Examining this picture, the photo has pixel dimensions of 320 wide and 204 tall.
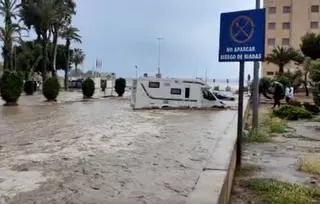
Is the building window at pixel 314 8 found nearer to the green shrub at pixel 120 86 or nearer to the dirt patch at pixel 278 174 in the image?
the green shrub at pixel 120 86

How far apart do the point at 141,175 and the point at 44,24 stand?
56.5m

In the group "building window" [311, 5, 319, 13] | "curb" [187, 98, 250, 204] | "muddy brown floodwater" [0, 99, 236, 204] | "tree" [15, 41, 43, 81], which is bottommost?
"muddy brown floodwater" [0, 99, 236, 204]

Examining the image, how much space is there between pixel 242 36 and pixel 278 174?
2.46 meters

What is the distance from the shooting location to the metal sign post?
9.09 m

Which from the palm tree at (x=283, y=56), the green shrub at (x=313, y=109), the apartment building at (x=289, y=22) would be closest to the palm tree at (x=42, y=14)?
the palm tree at (x=283, y=56)

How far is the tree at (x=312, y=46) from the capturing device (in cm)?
6650

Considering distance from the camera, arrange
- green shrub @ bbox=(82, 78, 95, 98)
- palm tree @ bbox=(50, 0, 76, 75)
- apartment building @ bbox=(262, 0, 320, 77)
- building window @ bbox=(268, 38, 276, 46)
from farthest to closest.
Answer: building window @ bbox=(268, 38, 276, 46), apartment building @ bbox=(262, 0, 320, 77), palm tree @ bbox=(50, 0, 76, 75), green shrub @ bbox=(82, 78, 95, 98)

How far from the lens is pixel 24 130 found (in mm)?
16516

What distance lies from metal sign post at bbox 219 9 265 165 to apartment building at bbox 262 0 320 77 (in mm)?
84659

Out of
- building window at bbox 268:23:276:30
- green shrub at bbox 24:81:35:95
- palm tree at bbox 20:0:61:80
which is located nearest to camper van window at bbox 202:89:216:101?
green shrub at bbox 24:81:35:95

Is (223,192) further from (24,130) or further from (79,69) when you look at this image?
(79,69)

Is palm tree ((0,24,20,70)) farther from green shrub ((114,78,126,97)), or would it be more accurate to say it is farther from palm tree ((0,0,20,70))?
green shrub ((114,78,126,97))

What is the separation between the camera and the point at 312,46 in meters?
67.1

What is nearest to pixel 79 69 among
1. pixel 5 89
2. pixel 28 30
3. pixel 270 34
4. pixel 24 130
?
pixel 270 34
